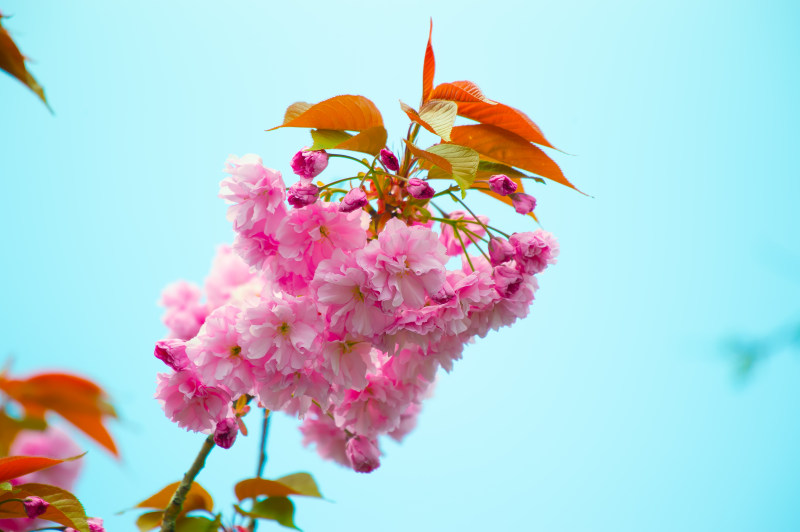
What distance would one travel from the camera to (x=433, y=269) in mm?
683

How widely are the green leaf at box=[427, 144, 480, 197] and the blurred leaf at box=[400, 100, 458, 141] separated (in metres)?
0.03

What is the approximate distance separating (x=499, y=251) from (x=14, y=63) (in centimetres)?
56

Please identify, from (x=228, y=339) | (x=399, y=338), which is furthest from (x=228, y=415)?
(x=399, y=338)

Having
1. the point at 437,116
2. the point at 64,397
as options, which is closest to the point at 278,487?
the point at 437,116

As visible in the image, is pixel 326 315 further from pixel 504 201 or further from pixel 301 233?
pixel 504 201

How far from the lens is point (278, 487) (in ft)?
3.05

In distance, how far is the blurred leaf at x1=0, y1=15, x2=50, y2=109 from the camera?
596 mm

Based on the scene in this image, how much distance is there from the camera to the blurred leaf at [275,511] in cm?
91

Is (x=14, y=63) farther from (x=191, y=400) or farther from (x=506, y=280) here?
(x=506, y=280)

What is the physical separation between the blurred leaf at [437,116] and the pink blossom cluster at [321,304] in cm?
11

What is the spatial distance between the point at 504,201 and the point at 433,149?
0.18m

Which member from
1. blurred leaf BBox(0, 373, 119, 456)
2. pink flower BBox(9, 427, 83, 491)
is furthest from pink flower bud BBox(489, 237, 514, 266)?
pink flower BBox(9, 427, 83, 491)

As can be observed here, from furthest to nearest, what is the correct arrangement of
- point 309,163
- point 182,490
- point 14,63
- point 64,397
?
1. point 64,397
2. point 182,490
3. point 309,163
4. point 14,63

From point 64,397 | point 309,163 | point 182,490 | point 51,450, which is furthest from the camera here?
point 51,450
